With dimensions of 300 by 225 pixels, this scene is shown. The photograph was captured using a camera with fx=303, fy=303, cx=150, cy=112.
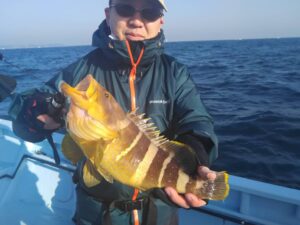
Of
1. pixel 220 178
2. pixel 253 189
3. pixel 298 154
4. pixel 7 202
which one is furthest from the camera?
pixel 298 154

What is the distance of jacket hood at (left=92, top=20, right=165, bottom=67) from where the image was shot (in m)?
2.73

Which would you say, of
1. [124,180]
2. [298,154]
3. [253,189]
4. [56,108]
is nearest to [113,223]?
[124,180]

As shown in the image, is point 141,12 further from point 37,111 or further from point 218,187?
point 218,187

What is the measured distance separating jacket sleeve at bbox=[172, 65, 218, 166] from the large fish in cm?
18

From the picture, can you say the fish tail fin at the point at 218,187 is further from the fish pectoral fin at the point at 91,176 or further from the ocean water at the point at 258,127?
the ocean water at the point at 258,127

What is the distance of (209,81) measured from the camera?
1697cm

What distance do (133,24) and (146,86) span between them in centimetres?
58

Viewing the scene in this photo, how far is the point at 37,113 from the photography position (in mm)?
2465

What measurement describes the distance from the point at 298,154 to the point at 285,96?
6000mm

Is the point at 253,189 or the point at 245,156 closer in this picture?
the point at 253,189

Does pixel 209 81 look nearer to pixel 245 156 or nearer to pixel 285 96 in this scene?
pixel 285 96

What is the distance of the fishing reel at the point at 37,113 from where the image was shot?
2369 millimetres

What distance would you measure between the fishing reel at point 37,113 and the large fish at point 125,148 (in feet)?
0.79

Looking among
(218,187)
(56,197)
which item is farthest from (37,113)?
(56,197)
